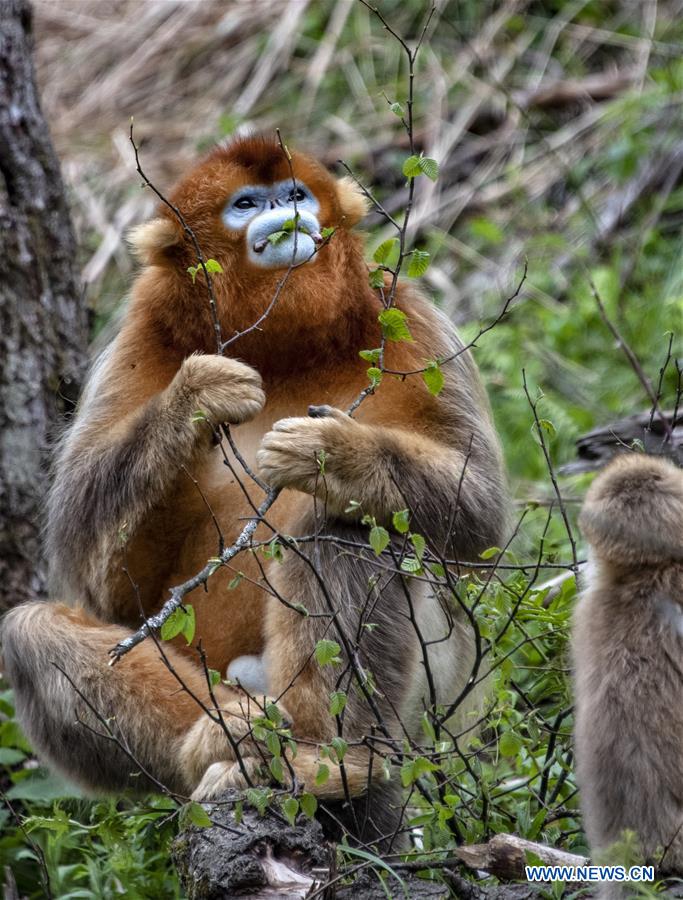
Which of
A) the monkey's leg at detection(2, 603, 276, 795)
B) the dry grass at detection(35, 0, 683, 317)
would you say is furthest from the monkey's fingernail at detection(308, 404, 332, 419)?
the dry grass at detection(35, 0, 683, 317)

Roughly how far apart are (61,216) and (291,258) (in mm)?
1693

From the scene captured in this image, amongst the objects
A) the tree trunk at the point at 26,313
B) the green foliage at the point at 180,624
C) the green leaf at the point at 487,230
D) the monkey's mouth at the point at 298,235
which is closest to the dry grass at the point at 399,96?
the green leaf at the point at 487,230

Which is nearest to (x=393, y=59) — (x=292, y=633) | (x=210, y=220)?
(x=210, y=220)

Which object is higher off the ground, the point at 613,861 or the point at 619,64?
the point at 619,64

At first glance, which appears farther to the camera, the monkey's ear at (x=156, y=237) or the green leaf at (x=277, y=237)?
the monkey's ear at (x=156, y=237)

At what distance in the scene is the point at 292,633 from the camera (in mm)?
3590

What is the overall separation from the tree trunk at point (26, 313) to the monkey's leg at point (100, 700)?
1057 millimetres

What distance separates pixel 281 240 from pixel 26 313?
5.11 feet

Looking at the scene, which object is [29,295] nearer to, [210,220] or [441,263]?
[210,220]

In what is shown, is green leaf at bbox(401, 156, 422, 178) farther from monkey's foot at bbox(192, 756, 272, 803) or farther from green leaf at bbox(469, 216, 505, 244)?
green leaf at bbox(469, 216, 505, 244)

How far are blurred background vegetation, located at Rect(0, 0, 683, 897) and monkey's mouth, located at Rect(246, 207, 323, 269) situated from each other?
133 centimetres

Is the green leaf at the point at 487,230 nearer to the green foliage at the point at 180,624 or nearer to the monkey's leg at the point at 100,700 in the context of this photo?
the monkey's leg at the point at 100,700

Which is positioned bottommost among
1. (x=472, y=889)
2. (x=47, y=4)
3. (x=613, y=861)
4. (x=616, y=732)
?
(x=472, y=889)

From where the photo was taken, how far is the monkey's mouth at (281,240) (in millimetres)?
3848
